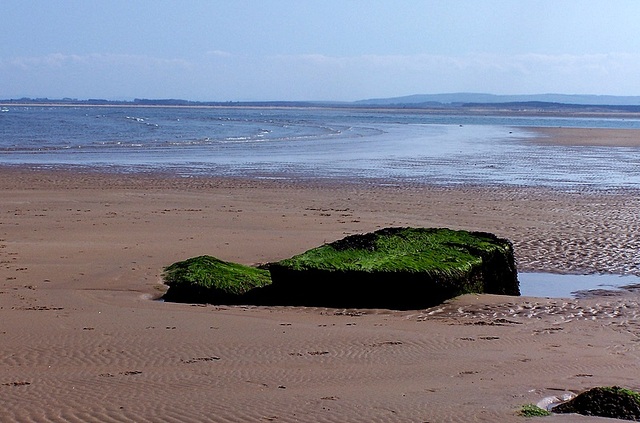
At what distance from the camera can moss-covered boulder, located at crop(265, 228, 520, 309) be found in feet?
30.6

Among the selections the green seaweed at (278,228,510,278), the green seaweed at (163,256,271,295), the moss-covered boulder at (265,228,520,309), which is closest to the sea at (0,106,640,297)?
the green seaweed at (278,228,510,278)

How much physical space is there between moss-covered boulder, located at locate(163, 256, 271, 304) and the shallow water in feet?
10.9

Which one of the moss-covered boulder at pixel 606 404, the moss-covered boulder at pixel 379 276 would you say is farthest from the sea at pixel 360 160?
the moss-covered boulder at pixel 606 404

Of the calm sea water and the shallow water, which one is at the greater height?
the shallow water

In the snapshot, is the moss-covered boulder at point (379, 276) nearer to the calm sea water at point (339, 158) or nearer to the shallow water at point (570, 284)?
the shallow water at point (570, 284)

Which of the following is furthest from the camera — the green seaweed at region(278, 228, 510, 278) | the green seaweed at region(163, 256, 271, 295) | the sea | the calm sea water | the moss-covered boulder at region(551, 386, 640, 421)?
the calm sea water

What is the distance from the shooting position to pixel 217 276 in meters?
9.80

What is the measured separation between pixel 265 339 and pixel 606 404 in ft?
9.99

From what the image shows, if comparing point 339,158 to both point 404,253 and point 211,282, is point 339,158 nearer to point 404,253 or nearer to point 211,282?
point 404,253

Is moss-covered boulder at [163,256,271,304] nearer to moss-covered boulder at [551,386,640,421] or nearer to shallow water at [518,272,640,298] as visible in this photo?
shallow water at [518,272,640,298]

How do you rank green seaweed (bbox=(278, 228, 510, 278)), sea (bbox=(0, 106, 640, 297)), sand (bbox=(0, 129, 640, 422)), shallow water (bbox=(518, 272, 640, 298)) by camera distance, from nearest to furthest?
1. sand (bbox=(0, 129, 640, 422))
2. green seaweed (bbox=(278, 228, 510, 278))
3. shallow water (bbox=(518, 272, 640, 298))
4. sea (bbox=(0, 106, 640, 297))

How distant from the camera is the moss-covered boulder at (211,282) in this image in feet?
31.2

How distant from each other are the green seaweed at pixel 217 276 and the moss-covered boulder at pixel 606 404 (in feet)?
15.3

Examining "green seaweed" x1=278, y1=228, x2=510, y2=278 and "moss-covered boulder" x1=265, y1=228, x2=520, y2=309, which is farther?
"green seaweed" x1=278, y1=228, x2=510, y2=278
